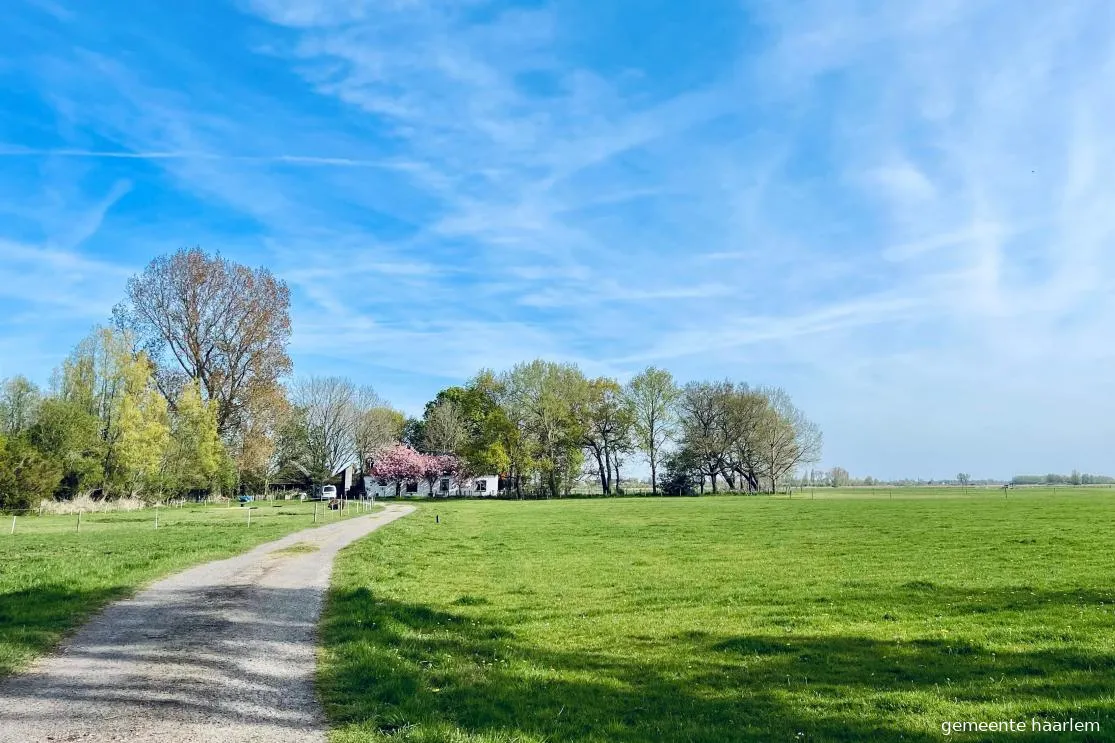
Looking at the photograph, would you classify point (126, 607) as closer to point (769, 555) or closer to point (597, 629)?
point (597, 629)

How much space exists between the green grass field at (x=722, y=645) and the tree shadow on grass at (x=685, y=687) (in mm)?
38

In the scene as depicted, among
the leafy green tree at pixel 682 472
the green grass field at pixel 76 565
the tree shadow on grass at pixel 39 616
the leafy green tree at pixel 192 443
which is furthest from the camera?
the leafy green tree at pixel 682 472

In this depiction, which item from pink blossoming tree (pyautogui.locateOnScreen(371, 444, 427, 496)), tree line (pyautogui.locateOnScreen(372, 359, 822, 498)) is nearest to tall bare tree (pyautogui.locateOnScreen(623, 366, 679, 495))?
tree line (pyautogui.locateOnScreen(372, 359, 822, 498))

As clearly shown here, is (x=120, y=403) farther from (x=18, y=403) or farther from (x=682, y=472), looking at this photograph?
(x=682, y=472)

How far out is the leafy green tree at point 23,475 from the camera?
47469mm

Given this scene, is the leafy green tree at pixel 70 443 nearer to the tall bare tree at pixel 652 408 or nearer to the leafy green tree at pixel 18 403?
the leafy green tree at pixel 18 403

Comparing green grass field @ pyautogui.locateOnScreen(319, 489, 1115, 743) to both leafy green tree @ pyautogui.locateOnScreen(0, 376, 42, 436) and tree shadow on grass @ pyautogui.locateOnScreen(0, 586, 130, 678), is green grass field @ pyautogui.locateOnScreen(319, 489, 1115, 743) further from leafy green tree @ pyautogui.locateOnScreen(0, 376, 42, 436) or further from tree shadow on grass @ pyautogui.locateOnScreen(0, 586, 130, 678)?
leafy green tree @ pyautogui.locateOnScreen(0, 376, 42, 436)

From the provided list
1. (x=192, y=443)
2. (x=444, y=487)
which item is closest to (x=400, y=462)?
(x=444, y=487)

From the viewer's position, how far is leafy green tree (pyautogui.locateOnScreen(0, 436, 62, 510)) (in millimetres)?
47469

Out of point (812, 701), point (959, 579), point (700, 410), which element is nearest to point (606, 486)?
point (700, 410)

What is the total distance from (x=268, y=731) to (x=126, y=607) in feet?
27.3

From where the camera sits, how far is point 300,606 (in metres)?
14.1

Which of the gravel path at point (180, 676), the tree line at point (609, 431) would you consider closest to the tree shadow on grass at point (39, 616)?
the gravel path at point (180, 676)

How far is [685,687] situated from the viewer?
9352mm
